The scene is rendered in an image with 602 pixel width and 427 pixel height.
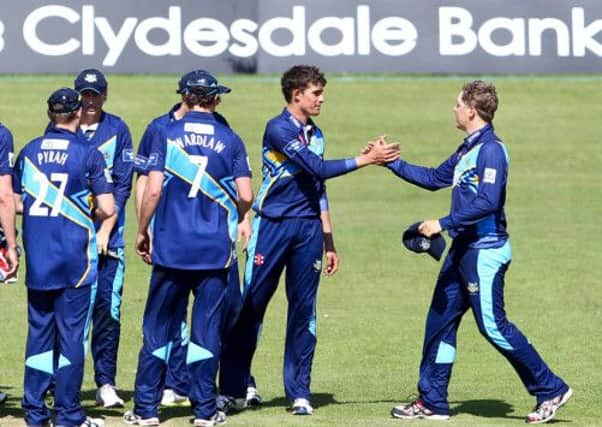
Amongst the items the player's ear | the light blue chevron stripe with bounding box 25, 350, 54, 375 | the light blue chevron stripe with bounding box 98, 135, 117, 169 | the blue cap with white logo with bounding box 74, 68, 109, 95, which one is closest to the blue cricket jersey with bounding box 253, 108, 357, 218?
the player's ear

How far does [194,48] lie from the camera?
24062 mm

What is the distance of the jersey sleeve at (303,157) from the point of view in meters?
10.2

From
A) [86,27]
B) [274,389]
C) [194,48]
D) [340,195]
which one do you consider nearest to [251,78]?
[194,48]

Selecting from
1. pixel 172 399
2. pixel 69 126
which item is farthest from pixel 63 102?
pixel 172 399

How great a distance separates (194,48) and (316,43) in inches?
76.0

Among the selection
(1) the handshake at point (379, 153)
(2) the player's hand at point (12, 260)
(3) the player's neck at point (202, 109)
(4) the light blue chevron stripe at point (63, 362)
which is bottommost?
(4) the light blue chevron stripe at point (63, 362)

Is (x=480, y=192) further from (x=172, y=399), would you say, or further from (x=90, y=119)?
(x=90, y=119)

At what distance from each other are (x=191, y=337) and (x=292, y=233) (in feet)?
3.64

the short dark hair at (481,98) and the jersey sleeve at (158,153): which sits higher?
the short dark hair at (481,98)

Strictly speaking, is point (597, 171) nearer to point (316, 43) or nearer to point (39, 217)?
point (316, 43)

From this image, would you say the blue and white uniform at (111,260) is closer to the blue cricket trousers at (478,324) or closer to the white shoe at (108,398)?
the white shoe at (108,398)

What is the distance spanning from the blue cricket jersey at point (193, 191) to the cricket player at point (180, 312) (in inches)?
15.0

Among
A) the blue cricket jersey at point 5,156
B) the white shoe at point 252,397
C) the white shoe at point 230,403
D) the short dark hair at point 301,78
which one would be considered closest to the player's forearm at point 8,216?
the blue cricket jersey at point 5,156

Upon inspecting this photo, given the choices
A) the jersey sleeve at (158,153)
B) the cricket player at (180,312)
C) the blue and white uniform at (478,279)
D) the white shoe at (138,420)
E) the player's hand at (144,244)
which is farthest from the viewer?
the cricket player at (180,312)
